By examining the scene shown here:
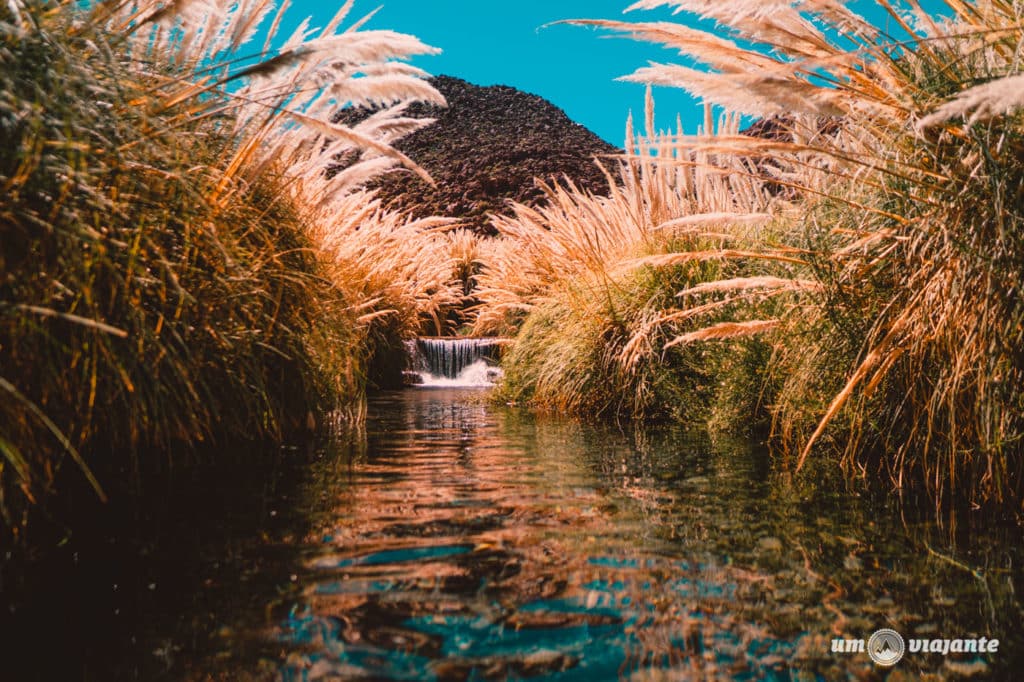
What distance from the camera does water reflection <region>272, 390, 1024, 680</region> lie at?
1.10m

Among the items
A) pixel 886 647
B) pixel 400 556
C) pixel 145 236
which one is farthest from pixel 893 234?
pixel 145 236

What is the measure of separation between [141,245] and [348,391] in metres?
2.17

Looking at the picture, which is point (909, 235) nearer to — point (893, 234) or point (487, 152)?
point (893, 234)

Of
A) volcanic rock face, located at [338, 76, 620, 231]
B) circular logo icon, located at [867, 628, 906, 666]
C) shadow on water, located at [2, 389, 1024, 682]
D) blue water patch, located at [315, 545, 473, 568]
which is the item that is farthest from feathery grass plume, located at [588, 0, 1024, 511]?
volcanic rock face, located at [338, 76, 620, 231]

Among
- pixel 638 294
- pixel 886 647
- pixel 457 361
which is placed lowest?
pixel 886 647

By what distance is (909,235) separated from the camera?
2.11 metres

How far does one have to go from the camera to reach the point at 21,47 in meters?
1.44

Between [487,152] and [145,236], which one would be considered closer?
[145,236]

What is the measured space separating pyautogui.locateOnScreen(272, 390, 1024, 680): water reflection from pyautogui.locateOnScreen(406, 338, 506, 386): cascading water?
625 cm

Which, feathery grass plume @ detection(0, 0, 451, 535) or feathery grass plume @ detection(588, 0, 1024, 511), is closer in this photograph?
feathery grass plume @ detection(0, 0, 451, 535)

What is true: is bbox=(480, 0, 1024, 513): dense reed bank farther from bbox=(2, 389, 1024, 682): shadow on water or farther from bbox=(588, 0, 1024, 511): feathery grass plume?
bbox=(2, 389, 1024, 682): shadow on water

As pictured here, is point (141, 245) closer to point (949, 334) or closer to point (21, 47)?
point (21, 47)

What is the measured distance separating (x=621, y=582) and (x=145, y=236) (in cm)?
132

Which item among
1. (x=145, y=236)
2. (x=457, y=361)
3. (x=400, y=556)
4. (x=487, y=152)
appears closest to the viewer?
(x=400, y=556)
